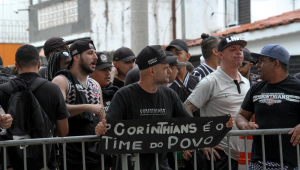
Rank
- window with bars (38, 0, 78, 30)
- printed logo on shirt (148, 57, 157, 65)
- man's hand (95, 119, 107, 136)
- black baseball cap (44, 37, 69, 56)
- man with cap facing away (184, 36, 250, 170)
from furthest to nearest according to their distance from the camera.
A: window with bars (38, 0, 78, 30), black baseball cap (44, 37, 69, 56), man with cap facing away (184, 36, 250, 170), printed logo on shirt (148, 57, 157, 65), man's hand (95, 119, 107, 136)

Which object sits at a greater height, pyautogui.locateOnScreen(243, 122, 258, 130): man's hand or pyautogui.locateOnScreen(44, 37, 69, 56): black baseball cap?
pyautogui.locateOnScreen(44, 37, 69, 56): black baseball cap

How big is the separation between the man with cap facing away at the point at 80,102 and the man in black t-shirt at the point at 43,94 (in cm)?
23

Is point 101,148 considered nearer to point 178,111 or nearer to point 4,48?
point 178,111

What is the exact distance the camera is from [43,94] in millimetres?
4773

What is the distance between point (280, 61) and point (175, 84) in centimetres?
156

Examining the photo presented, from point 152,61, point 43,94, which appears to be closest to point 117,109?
point 152,61

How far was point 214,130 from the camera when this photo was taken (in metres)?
4.61

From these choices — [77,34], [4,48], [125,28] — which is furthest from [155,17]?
[4,48]

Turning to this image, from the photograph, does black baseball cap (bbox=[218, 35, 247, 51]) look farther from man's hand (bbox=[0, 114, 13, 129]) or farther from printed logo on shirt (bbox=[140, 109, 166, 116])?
man's hand (bbox=[0, 114, 13, 129])

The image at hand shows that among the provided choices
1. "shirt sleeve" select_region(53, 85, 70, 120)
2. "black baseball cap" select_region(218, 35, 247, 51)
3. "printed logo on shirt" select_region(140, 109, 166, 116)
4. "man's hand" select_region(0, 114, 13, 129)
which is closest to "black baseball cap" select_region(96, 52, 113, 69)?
"shirt sleeve" select_region(53, 85, 70, 120)

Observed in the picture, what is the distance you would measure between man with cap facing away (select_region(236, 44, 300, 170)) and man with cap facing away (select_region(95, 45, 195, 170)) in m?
→ 0.88

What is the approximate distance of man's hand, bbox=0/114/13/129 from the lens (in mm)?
4262

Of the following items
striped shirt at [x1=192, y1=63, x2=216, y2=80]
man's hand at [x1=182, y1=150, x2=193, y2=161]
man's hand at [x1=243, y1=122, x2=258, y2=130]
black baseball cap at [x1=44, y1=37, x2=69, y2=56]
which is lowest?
man's hand at [x1=182, y1=150, x2=193, y2=161]

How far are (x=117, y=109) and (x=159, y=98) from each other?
1.48ft
